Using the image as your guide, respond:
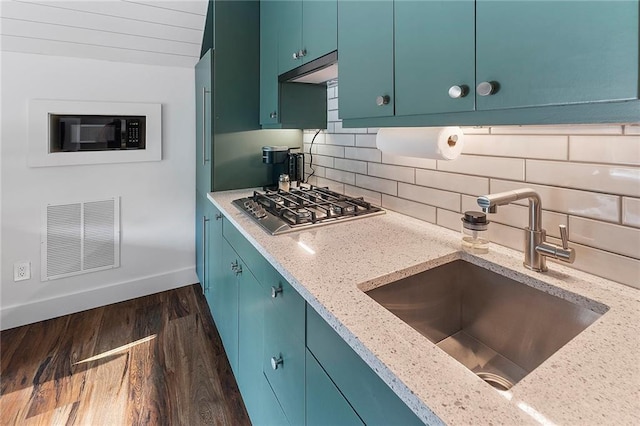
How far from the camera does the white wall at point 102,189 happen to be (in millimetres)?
2244

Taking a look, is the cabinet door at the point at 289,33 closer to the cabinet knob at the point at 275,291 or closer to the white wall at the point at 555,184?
the white wall at the point at 555,184

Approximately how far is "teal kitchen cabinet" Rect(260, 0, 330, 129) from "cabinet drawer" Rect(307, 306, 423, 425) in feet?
4.41

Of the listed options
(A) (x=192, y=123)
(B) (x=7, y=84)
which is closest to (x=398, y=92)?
(A) (x=192, y=123)

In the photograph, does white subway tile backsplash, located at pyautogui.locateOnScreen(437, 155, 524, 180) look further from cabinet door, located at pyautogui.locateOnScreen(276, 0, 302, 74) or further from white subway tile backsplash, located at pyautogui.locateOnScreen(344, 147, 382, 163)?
cabinet door, located at pyautogui.locateOnScreen(276, 0, 302, 74)

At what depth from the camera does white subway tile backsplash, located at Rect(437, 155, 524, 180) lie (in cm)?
109

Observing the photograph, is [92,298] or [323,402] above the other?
[323,402]

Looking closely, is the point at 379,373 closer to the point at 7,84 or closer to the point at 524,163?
the point at 524,163

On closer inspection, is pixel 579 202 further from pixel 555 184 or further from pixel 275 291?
pixel 275 291

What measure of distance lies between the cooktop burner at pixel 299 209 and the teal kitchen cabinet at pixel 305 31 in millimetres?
651

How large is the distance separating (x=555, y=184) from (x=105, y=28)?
262cm

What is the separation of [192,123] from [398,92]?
2179 millimetres

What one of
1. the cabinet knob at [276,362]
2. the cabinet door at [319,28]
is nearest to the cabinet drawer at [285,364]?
the cabinet knob at [276,362]

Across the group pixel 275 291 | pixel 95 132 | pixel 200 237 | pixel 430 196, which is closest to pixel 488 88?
pixel 430 196

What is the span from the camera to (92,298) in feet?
8.53
